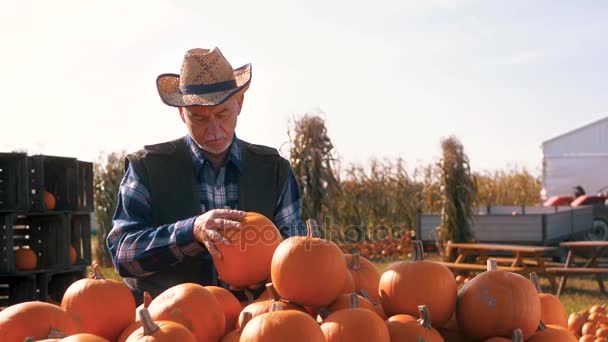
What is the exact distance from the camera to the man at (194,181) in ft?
10.2

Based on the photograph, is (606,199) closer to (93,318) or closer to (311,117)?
(311,117)

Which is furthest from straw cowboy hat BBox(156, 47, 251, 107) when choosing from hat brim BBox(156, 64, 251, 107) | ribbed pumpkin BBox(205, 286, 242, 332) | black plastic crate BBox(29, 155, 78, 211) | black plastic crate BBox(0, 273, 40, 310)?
black plastic crate BBox(29, 155, 78, 211)

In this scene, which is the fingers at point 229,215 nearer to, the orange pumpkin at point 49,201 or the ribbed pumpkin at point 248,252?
the ribbed pumpkin at point 248,252

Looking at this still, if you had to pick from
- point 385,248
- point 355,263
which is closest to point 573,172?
point 385,248

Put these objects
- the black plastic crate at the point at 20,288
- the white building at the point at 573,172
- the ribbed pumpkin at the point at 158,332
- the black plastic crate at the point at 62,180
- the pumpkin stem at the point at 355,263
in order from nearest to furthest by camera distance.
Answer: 1. the ribbed pumpkin at the point at 158,332
2. the pumpkin stem at the point at 355,263
3. the black plastic crate at the point at 20,288
4. the black plastic crate at the point at 62,180
5. the white building at the point at 573,172

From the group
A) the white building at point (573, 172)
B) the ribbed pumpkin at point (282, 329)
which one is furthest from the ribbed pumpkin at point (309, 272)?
the white building at point (573, 172)

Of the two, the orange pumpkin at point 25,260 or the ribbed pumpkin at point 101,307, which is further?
the orange pumpkin at point 25,260

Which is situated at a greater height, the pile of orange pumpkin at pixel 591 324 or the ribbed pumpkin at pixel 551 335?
the ribbed pumpkin at pixel 551 335

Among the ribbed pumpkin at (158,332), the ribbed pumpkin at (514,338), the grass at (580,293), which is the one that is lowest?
the grass at (580,293)

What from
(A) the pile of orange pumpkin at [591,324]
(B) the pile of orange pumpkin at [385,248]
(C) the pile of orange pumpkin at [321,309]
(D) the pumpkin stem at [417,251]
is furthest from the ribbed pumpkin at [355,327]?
(B) the pile of orange pumpkin at [385,248]

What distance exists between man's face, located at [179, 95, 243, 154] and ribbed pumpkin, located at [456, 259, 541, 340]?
1384mm

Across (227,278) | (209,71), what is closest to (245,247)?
(227,278)

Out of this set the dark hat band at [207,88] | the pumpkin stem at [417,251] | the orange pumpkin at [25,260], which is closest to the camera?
the pumpkin stem at [417,251]

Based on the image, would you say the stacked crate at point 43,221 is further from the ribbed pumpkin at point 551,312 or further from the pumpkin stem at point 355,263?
the ribbed pumpkin at point 551,312
